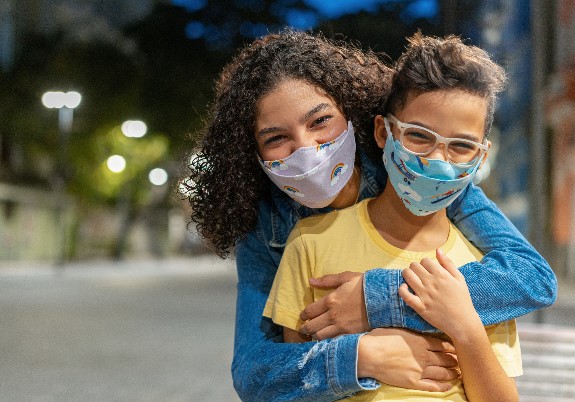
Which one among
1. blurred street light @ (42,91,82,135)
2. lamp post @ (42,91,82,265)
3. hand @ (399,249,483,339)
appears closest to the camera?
hand @ (399,249,483,339)

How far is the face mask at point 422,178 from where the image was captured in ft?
6.97

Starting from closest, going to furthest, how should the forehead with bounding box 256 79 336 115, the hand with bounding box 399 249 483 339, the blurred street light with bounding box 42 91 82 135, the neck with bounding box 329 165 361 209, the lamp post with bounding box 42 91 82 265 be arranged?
the hand with bounding box 399 249 483 339 < the forehead with bounding box 256 79 336 115 < the neck with bounding box 329 165 361 209 < the blurred street light with bounding box 42 91 82 135 < the lamp post with bounding box 42 91 82 265

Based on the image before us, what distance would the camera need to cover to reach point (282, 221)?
2.52 metres

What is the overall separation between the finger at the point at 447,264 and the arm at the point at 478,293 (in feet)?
0.16

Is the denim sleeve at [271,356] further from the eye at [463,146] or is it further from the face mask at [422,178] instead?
the eye at [463,146]

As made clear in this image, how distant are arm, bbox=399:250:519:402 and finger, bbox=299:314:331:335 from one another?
207 millimetres

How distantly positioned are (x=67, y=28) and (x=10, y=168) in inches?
245

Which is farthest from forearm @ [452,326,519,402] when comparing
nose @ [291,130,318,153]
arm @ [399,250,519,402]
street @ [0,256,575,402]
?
street @ [0,256,575,402]

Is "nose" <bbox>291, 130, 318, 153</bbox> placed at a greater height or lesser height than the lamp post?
lesser

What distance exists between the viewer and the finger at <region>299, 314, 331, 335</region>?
219 centimetres

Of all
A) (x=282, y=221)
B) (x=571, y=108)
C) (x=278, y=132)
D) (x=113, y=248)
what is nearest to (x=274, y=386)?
(x=282, y=221)

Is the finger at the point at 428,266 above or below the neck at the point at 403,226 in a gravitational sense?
below

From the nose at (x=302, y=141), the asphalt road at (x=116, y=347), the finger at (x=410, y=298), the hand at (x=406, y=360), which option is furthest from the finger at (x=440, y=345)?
the asphalt road at (x=116, y=347)

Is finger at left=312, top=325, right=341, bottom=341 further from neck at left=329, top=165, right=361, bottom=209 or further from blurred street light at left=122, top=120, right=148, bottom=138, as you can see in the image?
blurred street light at left=122, top=120, right=148, bottom=138
